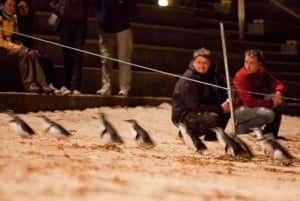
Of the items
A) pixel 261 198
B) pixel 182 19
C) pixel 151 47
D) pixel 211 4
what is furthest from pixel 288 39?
pixel 261 198

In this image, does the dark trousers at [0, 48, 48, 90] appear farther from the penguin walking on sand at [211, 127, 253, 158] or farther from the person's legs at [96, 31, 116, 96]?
the penguin walking on sand at [211, 127, 253, 158]

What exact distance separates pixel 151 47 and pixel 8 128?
17.2 ft

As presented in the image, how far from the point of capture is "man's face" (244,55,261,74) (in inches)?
338

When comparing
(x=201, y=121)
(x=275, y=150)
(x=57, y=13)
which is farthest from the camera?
(x=57, y=13)

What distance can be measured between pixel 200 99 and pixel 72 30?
9.96ft

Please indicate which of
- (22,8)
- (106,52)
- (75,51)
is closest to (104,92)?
(106,52)

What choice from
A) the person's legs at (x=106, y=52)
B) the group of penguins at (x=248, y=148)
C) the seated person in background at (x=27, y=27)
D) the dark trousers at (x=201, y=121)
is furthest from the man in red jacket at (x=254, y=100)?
the seated person in background at (x=27, y=27)

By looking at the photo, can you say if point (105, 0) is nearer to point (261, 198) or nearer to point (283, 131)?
point (283, 131)

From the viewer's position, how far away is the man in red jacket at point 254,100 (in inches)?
340

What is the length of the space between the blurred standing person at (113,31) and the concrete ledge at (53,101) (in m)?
0.24

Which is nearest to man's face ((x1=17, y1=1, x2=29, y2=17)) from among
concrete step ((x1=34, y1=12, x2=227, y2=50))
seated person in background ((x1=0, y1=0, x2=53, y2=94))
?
seated person in background ((x1=0, y1=0, x2=53, y2=94))

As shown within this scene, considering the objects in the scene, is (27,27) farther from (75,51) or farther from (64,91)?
(64,91)

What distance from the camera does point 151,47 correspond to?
12.4m

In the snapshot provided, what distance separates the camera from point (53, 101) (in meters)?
9.77
